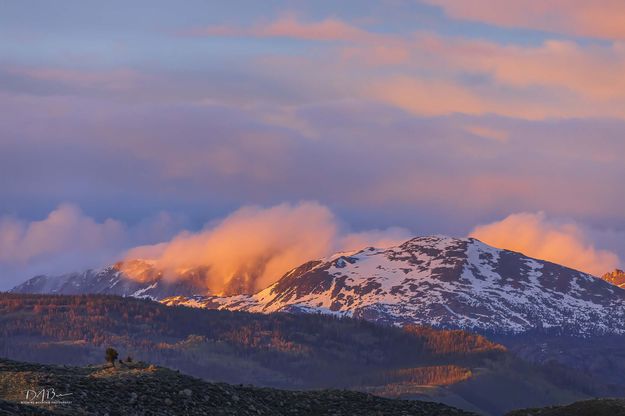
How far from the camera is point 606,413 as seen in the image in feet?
385

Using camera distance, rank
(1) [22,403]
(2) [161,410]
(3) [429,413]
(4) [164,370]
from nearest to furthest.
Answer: (1) [22,403] → (2) [161,410] → (4) [164,370] → (3) [429,413]

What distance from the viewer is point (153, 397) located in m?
97.7

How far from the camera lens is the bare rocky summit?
92.6 meters

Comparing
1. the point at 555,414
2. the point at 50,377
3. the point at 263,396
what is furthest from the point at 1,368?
the point at 555,414

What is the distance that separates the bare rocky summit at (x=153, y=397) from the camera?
9256 cm

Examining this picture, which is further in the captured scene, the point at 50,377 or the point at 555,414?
the point at 555,414

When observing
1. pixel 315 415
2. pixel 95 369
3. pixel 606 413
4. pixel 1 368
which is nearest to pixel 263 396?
pixel 315 415

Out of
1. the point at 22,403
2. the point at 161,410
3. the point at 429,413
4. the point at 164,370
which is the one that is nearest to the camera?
the point at 22,403

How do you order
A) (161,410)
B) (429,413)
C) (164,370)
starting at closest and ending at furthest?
(161,410) → (164,370) → (429,413)

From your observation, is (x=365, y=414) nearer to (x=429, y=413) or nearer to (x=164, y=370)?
(x=429, y=413)

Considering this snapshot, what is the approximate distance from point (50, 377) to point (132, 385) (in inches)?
A: 243

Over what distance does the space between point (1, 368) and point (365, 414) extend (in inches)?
1115

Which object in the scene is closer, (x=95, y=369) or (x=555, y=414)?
(x=95, y=369)

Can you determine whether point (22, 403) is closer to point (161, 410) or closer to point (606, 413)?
point (161, 410)
